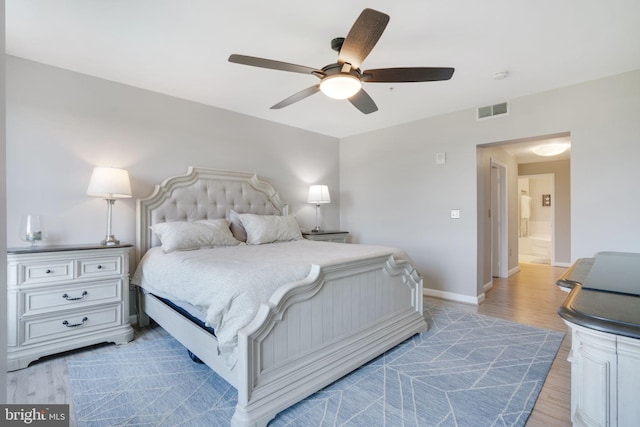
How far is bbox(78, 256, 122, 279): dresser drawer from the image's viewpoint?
2.46m

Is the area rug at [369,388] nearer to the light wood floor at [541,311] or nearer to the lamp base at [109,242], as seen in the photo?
the light wood floor at [541,311]

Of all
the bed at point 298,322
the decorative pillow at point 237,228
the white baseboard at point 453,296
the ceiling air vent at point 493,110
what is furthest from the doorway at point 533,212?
the decorative pillow at point 237,228

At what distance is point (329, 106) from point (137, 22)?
2145 mm

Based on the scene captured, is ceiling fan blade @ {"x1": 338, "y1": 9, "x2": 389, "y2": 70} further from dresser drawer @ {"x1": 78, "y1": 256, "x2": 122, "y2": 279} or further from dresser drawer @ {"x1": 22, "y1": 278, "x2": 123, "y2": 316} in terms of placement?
dresser drawer @ {"x1": 22, "y1": 278, "x2": 123, "y2": 316}

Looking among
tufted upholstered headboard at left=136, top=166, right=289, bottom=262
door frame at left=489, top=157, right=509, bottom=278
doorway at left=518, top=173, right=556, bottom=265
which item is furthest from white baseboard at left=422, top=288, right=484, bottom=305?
doorway at left=518, top=173, right=556, bottom=265

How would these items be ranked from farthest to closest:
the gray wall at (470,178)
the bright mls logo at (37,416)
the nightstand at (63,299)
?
the gray wall at (470,178) → the nightstand at (63,299) → the bright mls logo at (37,416)

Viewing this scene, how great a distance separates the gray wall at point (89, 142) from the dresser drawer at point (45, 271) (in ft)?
1.55

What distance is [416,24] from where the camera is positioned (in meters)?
2.08

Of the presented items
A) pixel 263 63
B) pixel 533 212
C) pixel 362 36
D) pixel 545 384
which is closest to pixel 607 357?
pixel 545 384

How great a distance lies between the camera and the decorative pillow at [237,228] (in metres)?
3.42

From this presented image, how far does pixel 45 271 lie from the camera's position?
91.0 inches

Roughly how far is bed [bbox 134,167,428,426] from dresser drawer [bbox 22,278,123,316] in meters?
0.26

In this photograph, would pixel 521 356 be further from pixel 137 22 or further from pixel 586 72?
pixel 137 22

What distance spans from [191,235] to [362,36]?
221cm
